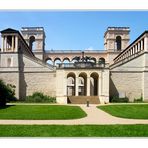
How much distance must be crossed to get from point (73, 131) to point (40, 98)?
33498 mm

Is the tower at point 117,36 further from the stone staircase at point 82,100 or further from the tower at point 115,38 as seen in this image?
the stone staircase at point 82,100

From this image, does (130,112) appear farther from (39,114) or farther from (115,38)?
(115,38)

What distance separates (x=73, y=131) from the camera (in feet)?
51.5

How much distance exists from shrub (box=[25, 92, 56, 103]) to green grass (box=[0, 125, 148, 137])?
101ft

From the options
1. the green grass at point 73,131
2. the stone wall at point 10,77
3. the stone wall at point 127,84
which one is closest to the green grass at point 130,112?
the green grass at point 73,131

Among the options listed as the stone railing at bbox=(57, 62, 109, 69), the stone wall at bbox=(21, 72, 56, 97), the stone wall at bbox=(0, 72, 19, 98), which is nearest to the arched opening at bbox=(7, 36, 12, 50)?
the stone wall at bbox=(0, 72, 19, 98)

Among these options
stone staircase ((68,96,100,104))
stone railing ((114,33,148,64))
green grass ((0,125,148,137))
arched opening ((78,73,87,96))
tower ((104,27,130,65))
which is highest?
tower ((104,27,130,65))

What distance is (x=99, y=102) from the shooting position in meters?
46.1

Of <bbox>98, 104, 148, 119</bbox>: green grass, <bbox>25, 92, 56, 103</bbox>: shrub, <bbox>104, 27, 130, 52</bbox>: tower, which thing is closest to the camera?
<bbox>98, 104, 148, 119</bbox>: green grass

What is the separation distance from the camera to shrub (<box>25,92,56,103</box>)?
157 feet

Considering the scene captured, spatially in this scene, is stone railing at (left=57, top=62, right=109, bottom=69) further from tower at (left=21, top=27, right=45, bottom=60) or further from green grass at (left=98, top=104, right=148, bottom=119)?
tower at (left=21, top=27, right=45, bottom=60)

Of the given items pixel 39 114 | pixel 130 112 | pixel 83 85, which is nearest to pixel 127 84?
pixel 83 85
